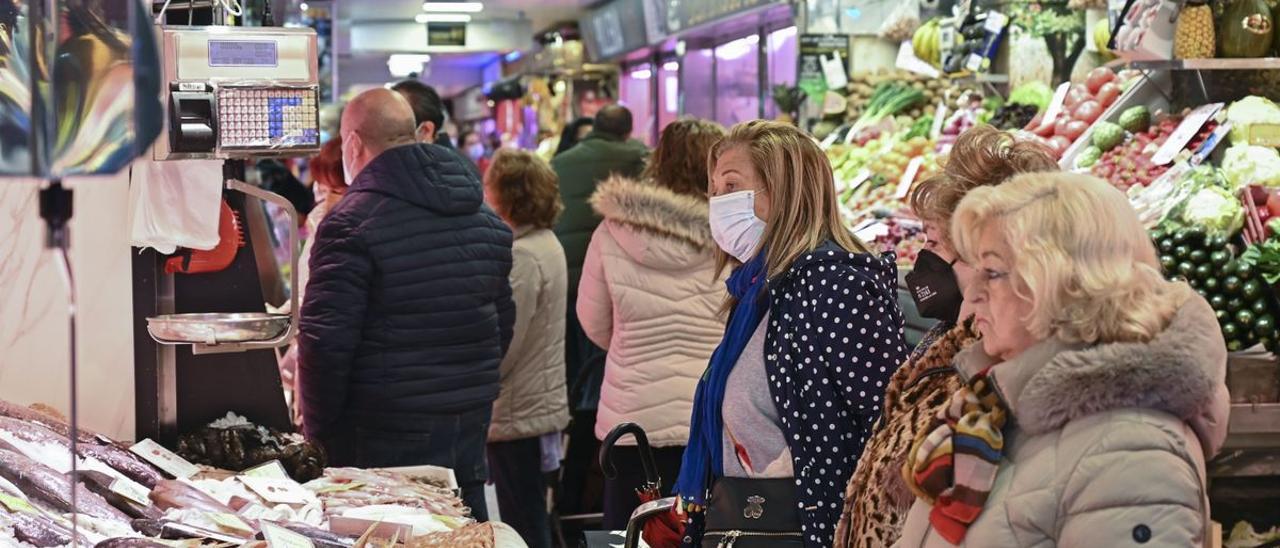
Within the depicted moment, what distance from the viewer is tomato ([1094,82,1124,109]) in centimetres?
689

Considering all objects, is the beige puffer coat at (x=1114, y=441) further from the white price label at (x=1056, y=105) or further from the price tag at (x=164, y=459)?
the white price label at (x=1056, y=105)

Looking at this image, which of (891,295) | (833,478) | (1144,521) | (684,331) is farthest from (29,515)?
(684,331)

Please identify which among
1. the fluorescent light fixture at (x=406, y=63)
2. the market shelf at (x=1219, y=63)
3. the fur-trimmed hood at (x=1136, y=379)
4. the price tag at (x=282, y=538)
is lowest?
the price tag at (x=282, y=538)

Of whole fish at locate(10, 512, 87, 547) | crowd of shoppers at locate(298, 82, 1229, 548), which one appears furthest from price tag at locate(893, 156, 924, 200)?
whole fish at locate(10, 512, 87, 547)

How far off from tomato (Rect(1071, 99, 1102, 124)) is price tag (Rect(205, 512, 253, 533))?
4653 millimetres

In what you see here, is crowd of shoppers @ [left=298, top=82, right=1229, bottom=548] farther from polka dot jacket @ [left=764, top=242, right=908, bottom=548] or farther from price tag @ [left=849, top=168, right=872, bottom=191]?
price tag @ [left=849, top=168, right=872, bottom=191]

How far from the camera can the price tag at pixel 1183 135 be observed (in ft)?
19.8

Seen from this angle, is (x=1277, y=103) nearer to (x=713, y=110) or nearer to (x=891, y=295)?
(x=891, y=295)

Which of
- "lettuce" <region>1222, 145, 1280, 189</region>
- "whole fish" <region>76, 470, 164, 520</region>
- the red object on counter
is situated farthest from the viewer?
"lettuce" <region>1222, 145, 1280, 189</region>

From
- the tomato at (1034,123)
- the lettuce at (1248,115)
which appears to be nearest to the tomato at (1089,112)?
the tomato at (1034,123)

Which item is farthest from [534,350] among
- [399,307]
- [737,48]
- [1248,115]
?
[737,48]

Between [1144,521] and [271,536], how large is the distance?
1.80 metres

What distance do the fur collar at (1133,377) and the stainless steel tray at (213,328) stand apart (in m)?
2.34

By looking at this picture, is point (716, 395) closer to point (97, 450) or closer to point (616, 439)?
point (616, 439)
